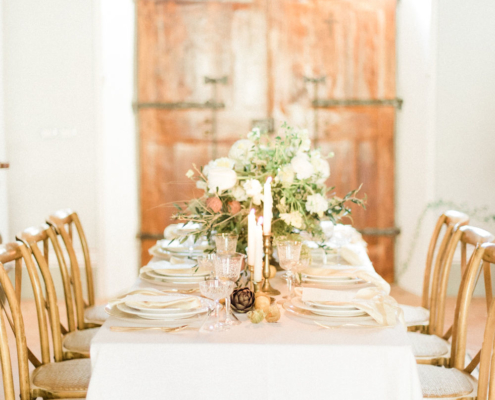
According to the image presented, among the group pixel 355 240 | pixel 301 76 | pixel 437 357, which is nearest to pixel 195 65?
pixel 301 76

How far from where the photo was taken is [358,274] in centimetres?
174

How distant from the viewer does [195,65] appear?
14.3 ft

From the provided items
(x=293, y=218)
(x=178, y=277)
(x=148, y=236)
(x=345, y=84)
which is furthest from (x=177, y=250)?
(x=345, y=84)

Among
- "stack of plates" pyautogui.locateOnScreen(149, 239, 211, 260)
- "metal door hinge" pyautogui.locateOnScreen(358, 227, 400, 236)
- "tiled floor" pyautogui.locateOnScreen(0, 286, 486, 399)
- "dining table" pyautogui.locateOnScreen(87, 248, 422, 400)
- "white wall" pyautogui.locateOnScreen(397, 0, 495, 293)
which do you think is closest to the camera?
"dining table" pyautogui.locateOnScreen(87, 248, 422, 400)

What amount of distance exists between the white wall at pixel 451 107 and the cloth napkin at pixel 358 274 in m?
2.51

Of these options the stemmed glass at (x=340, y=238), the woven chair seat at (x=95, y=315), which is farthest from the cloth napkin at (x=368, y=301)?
the woven chair seat at (x=95, y=315)

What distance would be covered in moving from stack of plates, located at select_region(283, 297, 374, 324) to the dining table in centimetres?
14

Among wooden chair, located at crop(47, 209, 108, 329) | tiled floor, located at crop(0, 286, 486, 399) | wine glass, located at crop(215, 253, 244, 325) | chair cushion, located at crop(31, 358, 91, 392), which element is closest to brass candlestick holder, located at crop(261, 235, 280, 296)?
wine glass, located at crop(215, 253, 244, 325)

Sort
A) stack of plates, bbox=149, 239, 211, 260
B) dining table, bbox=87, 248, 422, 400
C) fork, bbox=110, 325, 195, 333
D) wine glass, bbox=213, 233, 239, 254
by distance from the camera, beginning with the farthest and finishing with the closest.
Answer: stack of plates, bbox=149, 239, 211, 260
wine glass, bbox=213, 233, 239, 254
fork, bbox=110, 325, 195, 333
dining table, bbox=87, 248, 422, 400

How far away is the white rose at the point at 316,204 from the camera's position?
1.91m

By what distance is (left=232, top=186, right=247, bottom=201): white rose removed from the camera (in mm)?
1887

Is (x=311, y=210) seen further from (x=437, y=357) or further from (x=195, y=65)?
(x=195, y=65)

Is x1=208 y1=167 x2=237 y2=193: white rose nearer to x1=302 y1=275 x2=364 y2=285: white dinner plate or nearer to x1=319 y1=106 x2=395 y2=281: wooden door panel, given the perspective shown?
x1=302 y1=275 x2=364 y2=285: white dinner plate

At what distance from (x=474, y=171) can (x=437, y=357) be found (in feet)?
8.26
